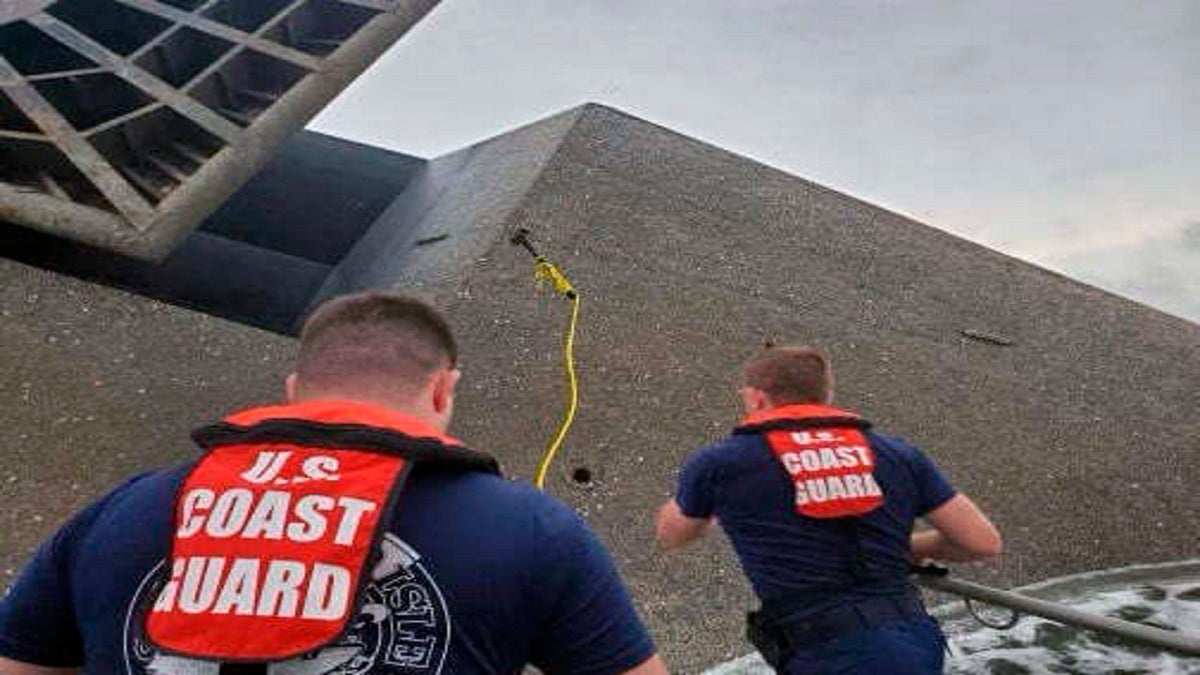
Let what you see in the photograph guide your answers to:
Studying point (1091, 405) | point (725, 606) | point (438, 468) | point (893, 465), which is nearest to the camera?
point (438, 468)

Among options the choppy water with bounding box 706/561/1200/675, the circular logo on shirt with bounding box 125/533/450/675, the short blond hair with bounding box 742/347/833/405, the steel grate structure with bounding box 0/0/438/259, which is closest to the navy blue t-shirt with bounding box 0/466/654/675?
the circular logo on shirt with bounding box 125/533/450/675

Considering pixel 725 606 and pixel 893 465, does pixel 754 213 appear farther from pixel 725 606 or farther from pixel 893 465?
pixel 893 465

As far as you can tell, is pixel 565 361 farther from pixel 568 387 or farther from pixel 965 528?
pixel 965 528

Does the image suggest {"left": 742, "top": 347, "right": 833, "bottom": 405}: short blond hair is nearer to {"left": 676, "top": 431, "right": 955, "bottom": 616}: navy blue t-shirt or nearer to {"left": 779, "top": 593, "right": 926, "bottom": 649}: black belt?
{"left": 676, "top": 431, "right": 955, "bottom": 616}: navy blue t-shirt

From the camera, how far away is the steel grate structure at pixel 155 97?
4.88m

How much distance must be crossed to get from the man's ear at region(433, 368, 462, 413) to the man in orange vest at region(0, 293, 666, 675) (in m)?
0.10

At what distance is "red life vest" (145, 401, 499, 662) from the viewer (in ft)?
3.34

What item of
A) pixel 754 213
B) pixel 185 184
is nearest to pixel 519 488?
pixel 185 184

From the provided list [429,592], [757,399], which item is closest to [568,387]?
[757,399]

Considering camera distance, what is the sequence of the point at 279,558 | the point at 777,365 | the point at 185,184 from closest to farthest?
the point at 279,558
the point at 777,365
the point at 185,184

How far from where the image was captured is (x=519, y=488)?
3.97 feet

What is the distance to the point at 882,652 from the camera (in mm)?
2256

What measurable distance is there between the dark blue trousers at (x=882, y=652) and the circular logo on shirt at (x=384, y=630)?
5.23 ft

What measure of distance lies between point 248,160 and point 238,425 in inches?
201
